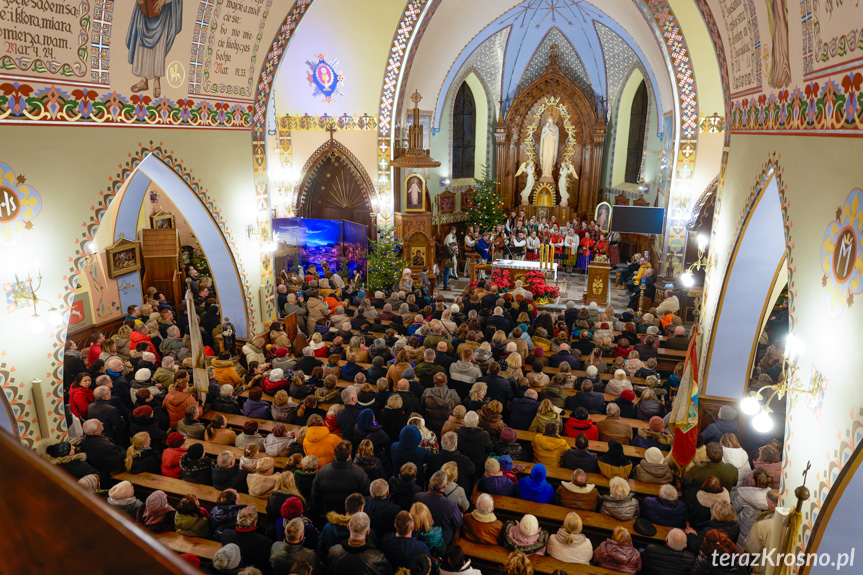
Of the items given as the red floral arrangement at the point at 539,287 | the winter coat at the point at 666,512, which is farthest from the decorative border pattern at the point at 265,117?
the winter coat at the point at 666,512

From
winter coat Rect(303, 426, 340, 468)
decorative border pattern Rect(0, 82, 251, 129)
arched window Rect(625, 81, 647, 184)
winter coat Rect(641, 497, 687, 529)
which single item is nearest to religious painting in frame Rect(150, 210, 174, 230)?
decorative border pattern Rect(0, 82, 251, 129)

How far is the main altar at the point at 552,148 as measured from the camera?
2117cm

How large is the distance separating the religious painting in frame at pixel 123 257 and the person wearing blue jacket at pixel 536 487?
10332 millimetres

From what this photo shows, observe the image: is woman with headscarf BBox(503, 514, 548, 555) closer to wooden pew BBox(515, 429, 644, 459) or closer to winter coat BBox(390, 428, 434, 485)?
winter coat BBox(390, 428, 434, 485)

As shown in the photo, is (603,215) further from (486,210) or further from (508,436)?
(508,436)

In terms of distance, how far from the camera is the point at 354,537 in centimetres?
481

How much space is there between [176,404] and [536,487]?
478cm

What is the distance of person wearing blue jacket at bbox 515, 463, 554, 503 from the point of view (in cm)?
611

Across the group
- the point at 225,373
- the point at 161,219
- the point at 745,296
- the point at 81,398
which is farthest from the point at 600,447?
the point at 161,219

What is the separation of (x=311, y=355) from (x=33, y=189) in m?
4.57

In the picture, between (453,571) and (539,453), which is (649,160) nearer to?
(539,453)

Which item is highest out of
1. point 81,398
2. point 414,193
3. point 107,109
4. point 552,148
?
point 552,148

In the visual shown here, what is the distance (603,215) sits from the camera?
2056 centimetres

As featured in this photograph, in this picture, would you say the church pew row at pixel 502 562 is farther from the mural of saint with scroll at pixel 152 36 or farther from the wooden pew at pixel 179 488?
the mural of saint with scroll at pixel 152 36
